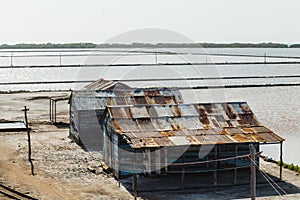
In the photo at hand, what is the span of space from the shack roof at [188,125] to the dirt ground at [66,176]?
5.21 ft

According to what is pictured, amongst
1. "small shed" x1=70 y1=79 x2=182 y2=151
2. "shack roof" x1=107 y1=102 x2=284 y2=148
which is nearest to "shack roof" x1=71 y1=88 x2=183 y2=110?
"small shed" x1=70 y1=79 x2=182 y2=151

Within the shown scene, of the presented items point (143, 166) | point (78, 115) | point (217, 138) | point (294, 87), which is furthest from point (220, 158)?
point (294, 87)

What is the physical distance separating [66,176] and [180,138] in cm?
440

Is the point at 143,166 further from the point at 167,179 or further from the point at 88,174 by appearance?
the point at 88,174

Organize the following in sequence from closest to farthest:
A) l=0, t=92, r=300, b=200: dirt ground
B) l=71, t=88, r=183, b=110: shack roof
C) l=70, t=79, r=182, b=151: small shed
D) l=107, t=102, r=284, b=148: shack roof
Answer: l=0, t=92, r=300, b=200: dirt ground, l=107, t=102, r=284, b=148: shack roof, l=71, t=88, r=183, b=110: shack roof, l=70, t=79, r=182, b=151: small shed

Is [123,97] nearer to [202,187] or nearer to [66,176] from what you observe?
[66,176]

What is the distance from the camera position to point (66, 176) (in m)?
18.4

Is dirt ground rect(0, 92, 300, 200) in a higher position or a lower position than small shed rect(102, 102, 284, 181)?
lower

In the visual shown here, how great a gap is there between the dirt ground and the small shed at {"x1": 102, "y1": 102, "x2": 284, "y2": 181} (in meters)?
0.91

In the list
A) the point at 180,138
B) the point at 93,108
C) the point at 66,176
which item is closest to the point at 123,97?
the point at 93,108

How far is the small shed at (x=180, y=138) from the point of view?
16984 mm

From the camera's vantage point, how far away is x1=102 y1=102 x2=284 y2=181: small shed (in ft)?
55.7

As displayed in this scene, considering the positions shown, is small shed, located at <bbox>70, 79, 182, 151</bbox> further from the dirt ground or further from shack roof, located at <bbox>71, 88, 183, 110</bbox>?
the dirt ground

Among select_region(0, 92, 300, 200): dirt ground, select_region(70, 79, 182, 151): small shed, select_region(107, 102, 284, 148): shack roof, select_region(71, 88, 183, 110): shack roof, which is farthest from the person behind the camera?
select_region(70, 79, 182, 151): small shed
